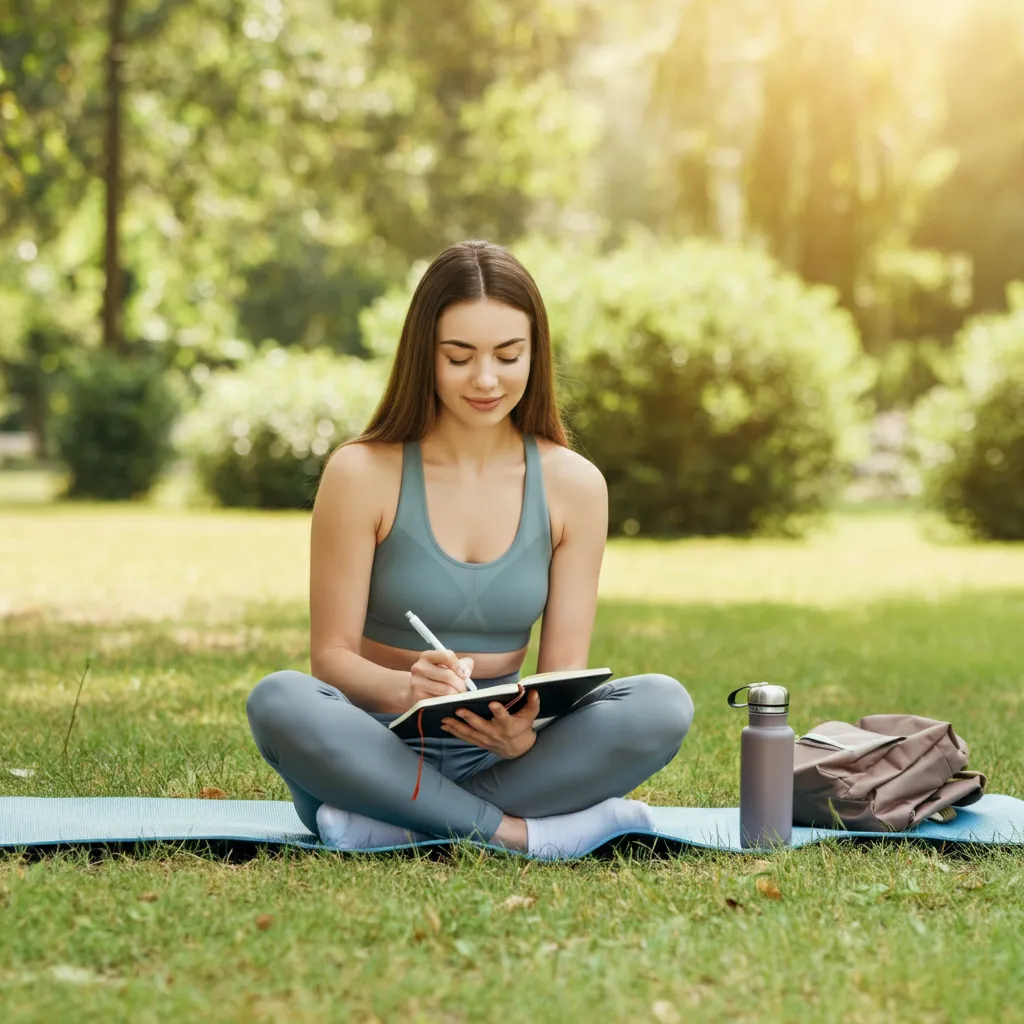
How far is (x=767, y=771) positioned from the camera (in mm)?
3744

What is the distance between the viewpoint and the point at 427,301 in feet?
12.3

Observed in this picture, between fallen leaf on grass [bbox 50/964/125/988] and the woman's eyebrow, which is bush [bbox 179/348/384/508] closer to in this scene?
the woman's eyebrow

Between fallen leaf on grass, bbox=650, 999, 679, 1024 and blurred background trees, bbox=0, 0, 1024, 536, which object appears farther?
blurred background trees, bbox=0, 0, 1024, 536

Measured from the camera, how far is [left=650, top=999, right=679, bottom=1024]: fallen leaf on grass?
8.52ft

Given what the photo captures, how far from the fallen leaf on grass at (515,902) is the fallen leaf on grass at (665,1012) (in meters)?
0.60

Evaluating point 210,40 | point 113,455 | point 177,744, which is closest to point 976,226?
point 210,40

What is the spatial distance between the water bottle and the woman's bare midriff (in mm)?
573

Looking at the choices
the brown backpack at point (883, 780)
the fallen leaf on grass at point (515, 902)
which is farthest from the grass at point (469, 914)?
the brown backpack at point (883, 780)

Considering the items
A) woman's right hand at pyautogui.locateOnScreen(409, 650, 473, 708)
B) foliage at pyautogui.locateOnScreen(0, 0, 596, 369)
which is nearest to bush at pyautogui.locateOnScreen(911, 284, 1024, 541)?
foliage at pyautogui.locateOnScreen(0, 0, 596, 369)

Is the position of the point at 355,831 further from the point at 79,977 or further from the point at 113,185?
the point at 113,185

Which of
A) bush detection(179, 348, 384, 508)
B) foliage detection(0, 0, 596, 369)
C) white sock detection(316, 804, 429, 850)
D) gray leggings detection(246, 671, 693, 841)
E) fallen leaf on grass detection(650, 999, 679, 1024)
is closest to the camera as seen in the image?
fallen leaf on grass detection(650, 999, 679, 1024)

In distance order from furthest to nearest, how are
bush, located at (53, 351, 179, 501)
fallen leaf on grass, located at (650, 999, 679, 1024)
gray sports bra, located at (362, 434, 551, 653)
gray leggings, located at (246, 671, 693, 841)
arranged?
bush, located at (53, 351, 179, 501)
gray sports bra, located at (362, 434, 551, 653)
gray leggings, located at (246, 671, 693, 841)
fallen leaf on grass, located at (650, 999, 679, 1024)

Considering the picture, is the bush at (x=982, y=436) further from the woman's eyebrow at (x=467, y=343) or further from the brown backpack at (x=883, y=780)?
the woman's eyebrow at (x=467, y=343)

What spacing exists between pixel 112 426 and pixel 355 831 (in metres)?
17.3
